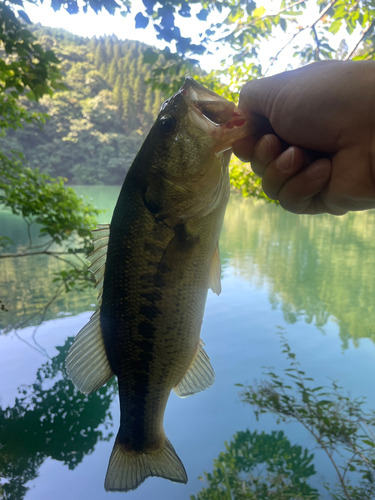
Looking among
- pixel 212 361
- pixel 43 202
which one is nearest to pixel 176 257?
pixel 43 202

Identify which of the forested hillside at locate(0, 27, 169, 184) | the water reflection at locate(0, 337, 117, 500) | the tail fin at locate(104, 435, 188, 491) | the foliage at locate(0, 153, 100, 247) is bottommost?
the water reflection at locate(0, 337, 117, 500)

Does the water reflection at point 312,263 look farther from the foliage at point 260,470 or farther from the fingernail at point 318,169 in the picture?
the fingernail at point 318,169

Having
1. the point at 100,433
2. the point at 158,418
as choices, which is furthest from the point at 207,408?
the point at 158,418

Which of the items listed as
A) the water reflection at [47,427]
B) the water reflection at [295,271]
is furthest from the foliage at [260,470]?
the water reflection at [295,271]

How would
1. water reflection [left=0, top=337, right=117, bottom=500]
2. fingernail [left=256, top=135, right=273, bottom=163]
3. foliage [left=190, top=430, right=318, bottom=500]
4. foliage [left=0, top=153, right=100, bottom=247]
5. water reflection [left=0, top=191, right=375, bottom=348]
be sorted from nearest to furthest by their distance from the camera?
fingernail [left=256, top=135, right=273, bottom=163], foliage [left=190, top=430, right=318, bottom=500], water reflection [left=0, top=337, right=117, bottom=500], foliage [left=0, top=153, right=100, bottom=247], water reflection [left=0, top=191, right=375, bottom=348]

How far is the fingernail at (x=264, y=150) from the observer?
0.95 m

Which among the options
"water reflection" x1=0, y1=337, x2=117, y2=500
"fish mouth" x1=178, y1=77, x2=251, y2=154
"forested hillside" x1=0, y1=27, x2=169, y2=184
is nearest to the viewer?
"fish mouth" x1=178, y1=77, x2=251, y2=154

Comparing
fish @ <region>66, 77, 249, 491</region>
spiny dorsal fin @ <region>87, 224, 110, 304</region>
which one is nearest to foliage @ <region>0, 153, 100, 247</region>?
spiny dorsal fin @ <region>87, 224, 110, 304</region>

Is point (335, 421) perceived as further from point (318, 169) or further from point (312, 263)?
point (312, 263)

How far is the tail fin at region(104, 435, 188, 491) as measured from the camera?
0.95 meters

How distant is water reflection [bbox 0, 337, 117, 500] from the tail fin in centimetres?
188

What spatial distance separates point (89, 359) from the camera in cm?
99

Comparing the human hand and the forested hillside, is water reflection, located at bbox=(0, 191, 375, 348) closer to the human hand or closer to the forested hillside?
the human hand

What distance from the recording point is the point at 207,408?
116 inches
